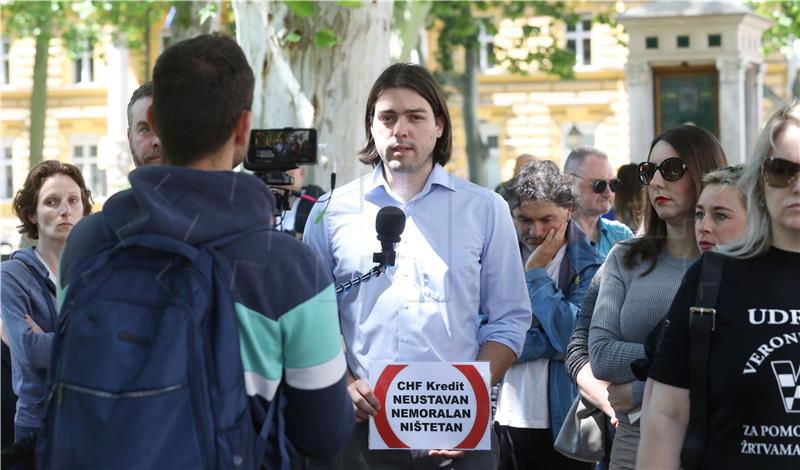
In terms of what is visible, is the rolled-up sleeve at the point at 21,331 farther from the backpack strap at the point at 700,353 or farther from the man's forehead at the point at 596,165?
the man's forehead at the point at 596,165

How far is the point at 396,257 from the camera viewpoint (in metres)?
4.63

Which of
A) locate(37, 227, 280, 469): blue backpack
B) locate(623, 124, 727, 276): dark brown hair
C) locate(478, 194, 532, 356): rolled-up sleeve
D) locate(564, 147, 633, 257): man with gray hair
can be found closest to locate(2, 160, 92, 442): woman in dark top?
locate(478, 194, 532, 356): rolled-up sleeve

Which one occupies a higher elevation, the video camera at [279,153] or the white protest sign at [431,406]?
the video camera at [279,153]

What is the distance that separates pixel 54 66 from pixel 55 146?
160 inches

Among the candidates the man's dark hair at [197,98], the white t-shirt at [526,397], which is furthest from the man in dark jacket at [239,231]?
the white t-shirt at [526,397]

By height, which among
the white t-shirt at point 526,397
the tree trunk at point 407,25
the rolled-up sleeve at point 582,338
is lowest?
the white t-shirt at point 526,397

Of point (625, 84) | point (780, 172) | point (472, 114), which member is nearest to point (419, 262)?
point (780, 172)

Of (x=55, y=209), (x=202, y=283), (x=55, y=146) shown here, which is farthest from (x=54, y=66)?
(x=202, y=283)

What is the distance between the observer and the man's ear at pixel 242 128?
3.05 m

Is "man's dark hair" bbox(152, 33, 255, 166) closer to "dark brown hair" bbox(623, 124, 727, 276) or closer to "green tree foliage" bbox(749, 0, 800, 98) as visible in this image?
"dark brown hair" bbox(623, 124, 727, 276)

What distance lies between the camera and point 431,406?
176 inches

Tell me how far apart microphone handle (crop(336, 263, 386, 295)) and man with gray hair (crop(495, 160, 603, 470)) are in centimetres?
151

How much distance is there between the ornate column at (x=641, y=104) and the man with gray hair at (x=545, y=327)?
1115 cm

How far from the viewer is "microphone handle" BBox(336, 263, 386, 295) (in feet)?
14.4
